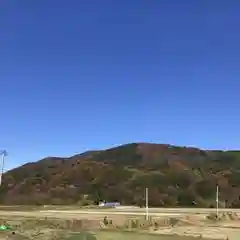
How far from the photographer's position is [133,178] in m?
129

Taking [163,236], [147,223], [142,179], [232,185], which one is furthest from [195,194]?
[163,236]

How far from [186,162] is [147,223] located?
10769cm

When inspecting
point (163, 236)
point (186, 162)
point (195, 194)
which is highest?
point (186, 162)

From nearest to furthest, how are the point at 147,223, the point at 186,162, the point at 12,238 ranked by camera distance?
1. the point at 12,238
2. the point at 147,223
3. the point at 186,162

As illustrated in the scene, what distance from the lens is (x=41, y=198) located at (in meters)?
119

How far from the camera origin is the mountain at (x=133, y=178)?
364 feet

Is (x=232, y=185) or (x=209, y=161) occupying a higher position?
(x=209, y=161)

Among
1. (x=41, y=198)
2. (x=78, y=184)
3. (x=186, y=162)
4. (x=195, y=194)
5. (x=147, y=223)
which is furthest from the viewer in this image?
(x=186, y=162)

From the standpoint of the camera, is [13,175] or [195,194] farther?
[13,175]

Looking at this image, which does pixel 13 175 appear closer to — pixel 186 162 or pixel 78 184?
pixel 78 184

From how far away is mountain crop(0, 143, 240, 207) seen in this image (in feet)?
364

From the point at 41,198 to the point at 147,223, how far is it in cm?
7891

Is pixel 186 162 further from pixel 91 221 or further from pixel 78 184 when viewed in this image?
pixel 91 221

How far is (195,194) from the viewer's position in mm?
109250
